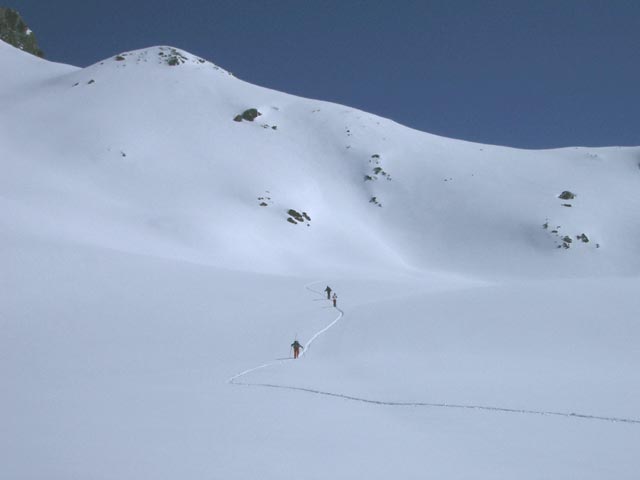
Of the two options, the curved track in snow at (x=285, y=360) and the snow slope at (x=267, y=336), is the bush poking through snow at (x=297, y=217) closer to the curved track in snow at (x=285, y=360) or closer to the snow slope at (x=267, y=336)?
the snow slope at (x=267, y=336)

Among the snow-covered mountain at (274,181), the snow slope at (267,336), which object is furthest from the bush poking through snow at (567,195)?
the snow slope at (267,336)

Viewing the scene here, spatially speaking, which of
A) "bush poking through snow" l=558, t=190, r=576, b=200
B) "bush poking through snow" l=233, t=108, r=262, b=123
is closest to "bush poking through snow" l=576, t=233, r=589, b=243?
"bush poking through snow" l=558, t=190, r=576, b=200

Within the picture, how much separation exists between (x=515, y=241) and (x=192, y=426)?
53583 mm

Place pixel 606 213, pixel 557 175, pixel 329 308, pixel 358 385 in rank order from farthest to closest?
pixel 557 175 < pixel 606 213 < pixel 329 308 < pixel 358 385

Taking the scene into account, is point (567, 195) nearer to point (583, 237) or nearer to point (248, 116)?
point (583, 237)

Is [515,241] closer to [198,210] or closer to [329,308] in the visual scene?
[198,210]

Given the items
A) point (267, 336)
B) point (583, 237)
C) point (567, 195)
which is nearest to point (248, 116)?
point (567, 195)

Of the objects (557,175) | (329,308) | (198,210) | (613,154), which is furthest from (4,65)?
(613,154)

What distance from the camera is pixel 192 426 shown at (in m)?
5.91

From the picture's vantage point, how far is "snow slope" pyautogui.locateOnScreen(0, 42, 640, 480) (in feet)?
17.4

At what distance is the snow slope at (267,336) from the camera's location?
5289mm

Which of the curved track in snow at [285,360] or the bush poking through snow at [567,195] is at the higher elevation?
the bush poking through snow at [567,195]

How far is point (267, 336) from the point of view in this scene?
42.4 feet

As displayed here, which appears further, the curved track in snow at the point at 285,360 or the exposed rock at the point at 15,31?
the exposed rock at the point at 15,31
